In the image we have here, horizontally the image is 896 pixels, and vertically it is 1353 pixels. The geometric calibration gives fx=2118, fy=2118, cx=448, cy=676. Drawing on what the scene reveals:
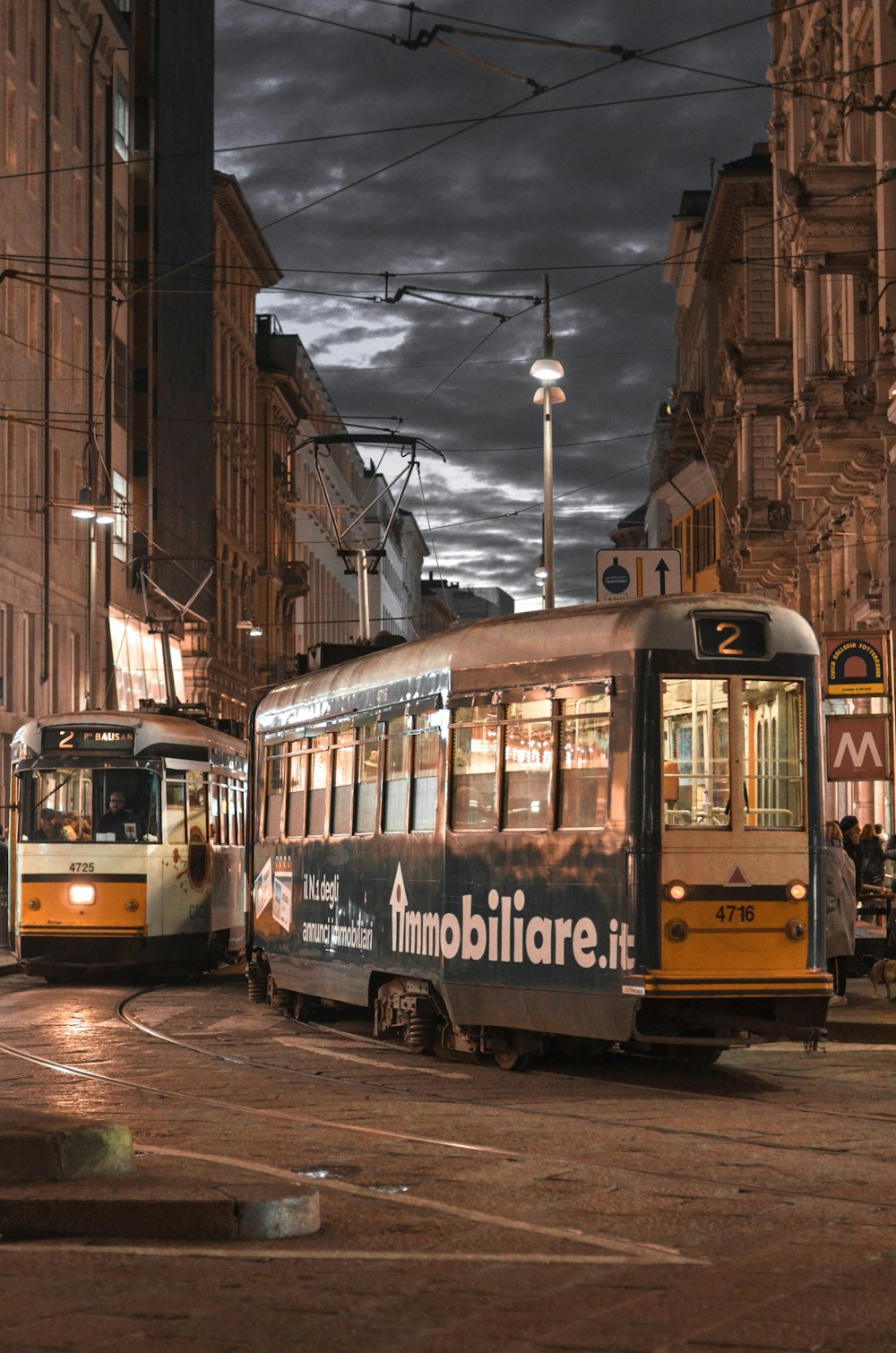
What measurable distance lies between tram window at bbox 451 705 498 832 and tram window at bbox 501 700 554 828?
0.13 meters

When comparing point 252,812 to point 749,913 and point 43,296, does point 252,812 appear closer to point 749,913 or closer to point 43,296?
point 749,913

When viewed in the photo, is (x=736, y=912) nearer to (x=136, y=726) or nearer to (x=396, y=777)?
(x=396, y=777)

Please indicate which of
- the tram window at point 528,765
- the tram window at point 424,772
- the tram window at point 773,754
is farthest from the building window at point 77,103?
the tram window at point 773,754

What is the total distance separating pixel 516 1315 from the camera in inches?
239

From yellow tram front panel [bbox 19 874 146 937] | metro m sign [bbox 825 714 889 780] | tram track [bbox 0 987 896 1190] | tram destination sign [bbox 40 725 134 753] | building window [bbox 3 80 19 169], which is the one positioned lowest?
tram track [bbox 0 987 896 1190]

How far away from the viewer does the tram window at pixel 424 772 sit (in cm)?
1361

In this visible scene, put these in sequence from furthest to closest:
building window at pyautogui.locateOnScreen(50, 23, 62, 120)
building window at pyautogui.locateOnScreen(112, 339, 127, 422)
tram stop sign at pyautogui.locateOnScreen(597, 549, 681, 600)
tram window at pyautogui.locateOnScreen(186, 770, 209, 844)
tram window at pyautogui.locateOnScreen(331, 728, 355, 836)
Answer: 1. building window at pyautogui.locateOnScreen(112, 339, 127, 422)
2. building window at pyautogui.locateOnScreen(50, 23, 62, 120)
3. tram window at pyautogui.locateOnScreen(186, 770, 209, 844)
4. tram stop sign at pyautogui.locateOnScreen(597, 549, 681, 600)
5. tram window at pyautogui.locateOnScreen(331, 728, 355, 836)

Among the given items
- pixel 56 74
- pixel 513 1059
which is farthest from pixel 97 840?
pixel 56 74

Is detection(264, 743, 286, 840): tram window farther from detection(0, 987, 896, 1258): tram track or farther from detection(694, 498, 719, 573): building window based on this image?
detection(694, 498, 719, 573): building window

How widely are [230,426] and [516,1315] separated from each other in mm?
66466

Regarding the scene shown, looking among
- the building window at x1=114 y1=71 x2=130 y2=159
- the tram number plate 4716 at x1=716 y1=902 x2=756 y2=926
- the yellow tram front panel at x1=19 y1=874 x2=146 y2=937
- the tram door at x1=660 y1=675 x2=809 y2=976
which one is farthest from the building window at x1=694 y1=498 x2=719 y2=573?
the tram number plate 4716 at x1=716 y1=902 x2=756 y2=926

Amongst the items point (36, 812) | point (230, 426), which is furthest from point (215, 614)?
point (36, 812)

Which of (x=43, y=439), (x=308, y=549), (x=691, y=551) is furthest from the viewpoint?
(x=308, y=549)

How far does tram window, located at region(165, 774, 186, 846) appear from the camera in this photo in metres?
22.3
